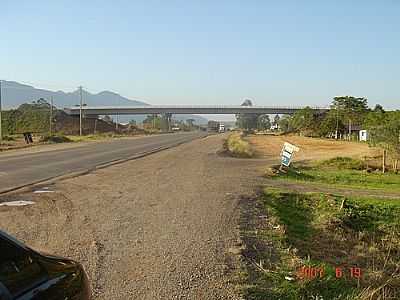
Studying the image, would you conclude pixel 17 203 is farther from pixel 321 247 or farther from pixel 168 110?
pixel 168 110

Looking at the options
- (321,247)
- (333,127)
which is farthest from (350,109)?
(321,247)

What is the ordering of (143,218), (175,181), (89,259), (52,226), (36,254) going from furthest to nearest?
(175,181), (143,218), (52,226), (89,259), (36,254)

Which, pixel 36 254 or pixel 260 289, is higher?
pixel 36 254

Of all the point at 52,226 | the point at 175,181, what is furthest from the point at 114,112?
the point at 52,226

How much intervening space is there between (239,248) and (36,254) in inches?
199

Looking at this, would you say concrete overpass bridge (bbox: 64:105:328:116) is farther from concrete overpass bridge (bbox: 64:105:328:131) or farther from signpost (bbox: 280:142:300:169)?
signpost (bbox: 280:142:300:169)

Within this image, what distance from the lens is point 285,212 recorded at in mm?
13852

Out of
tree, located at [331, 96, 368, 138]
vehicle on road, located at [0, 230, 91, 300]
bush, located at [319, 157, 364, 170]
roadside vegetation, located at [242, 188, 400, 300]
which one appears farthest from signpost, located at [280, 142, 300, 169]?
tree, located at [331, 96, 368, 138]

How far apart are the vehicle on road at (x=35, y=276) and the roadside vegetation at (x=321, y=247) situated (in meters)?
2.99

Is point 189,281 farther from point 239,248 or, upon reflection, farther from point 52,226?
point 52,226

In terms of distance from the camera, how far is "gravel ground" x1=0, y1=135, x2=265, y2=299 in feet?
18.2

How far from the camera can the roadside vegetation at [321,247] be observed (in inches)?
232

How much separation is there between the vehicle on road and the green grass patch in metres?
20.1

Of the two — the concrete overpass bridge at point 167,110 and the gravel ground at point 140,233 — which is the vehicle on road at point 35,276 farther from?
the concrete overpass bridge at point 167,110
